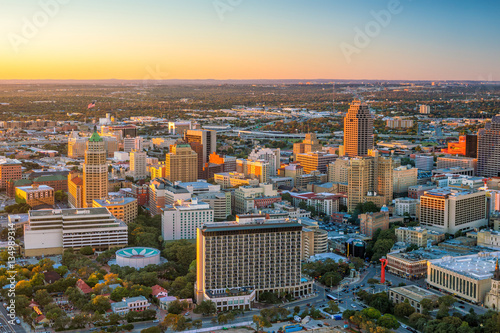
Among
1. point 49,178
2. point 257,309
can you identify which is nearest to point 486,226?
point 257,309

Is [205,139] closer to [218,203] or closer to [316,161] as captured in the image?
[316,161]

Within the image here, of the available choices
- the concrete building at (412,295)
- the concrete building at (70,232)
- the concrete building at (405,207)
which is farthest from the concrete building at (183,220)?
the concrete building at (405,207)

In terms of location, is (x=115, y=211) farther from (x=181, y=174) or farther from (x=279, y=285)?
(x=279, y=285)

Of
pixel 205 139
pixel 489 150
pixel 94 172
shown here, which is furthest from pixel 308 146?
pixel 94 172

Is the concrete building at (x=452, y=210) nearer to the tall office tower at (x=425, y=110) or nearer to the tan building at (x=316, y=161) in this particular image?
the tan building at (x=316, y=161)

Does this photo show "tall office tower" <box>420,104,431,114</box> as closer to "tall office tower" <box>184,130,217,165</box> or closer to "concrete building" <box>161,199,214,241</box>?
"tall office tower" <box>184,130,217,165</box>

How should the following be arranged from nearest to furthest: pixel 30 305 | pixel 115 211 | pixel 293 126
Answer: pixel 30 305
pixel 115 211
pixel 293 126

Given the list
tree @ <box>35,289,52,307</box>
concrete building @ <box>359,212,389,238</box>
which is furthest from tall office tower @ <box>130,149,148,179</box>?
tree @ <box>35,289,52,307</box>
